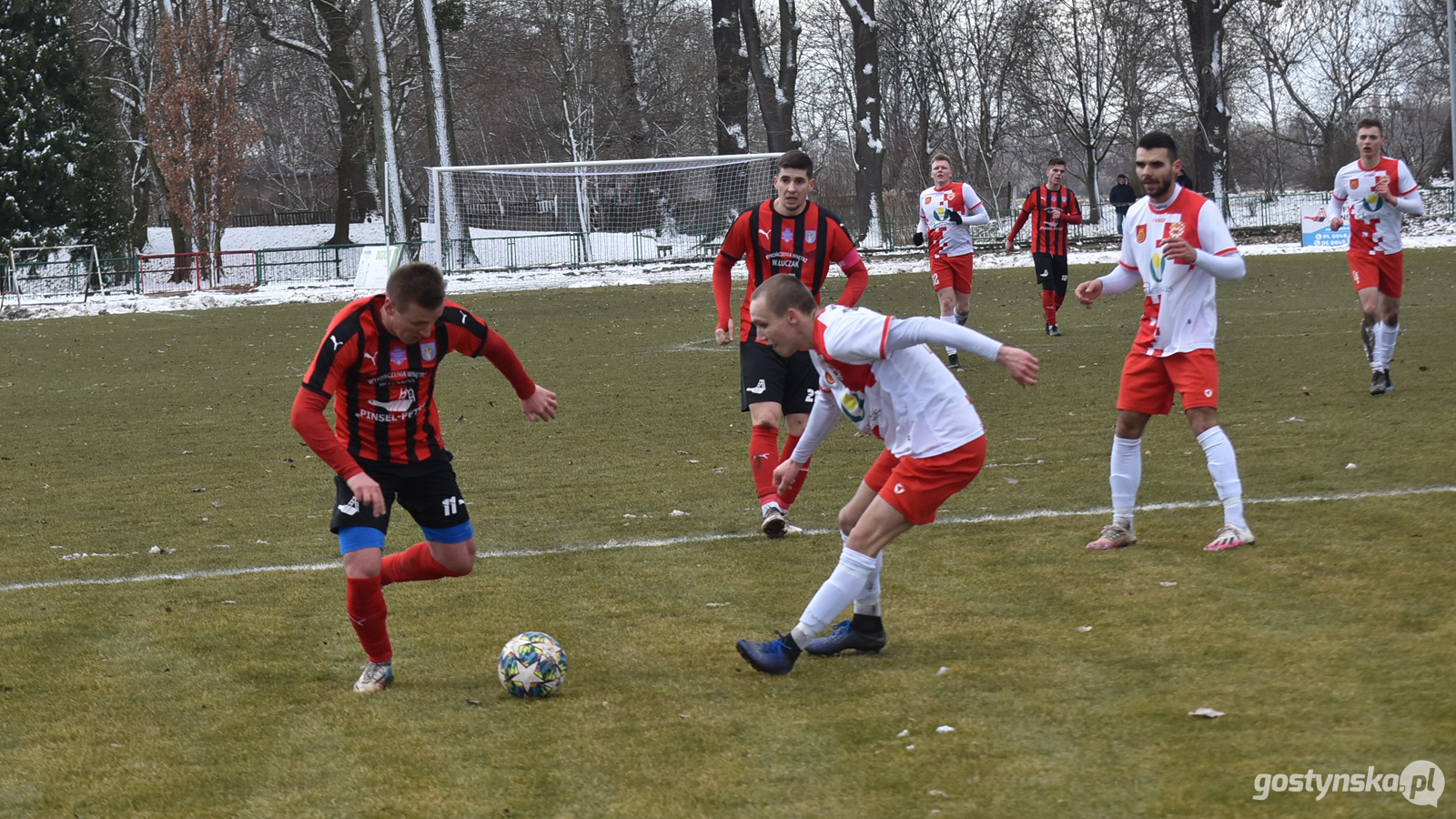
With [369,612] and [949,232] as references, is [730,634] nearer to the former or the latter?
[369,612]

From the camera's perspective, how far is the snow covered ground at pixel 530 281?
30.6 meters

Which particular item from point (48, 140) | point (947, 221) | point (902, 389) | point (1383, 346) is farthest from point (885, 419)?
point (48, 140)

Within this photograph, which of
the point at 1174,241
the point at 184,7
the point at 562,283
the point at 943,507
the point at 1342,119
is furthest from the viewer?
the point at 1342,119

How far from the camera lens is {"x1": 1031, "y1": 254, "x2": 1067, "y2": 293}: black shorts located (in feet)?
55.5

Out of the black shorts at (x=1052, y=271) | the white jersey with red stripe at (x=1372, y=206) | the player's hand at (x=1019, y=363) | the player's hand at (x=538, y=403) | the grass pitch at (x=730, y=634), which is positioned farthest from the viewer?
the black shorts at (x=1052, y=271)

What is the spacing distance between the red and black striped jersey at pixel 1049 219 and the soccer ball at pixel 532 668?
13427mm

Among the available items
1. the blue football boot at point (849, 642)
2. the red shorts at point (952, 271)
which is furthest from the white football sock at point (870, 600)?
the red shorts at point (952, 271)

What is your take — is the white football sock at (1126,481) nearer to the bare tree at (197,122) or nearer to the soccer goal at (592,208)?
the soccer goal at (592,208)

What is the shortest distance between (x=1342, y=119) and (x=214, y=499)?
58.3 meters

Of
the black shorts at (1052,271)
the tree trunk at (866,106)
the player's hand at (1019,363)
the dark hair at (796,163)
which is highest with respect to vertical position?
A: the tree trunk at (866,106)

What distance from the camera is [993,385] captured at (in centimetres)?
1339

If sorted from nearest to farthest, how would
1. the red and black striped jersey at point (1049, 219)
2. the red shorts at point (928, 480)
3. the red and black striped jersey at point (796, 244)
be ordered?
the red shorts at point (928, 480)
the red and black striped jersey at point (796, 244)
the red and black striped jersey at point (1049, 219)

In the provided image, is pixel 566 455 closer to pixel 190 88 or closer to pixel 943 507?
pixel 943 507

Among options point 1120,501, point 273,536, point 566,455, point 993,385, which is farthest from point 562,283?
Result: point 1120,501
